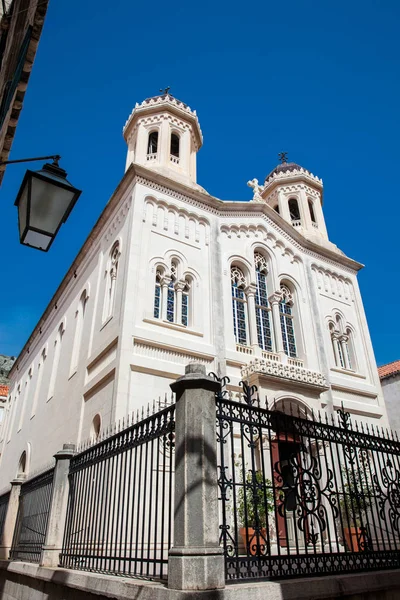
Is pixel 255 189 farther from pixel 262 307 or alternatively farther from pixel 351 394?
pixel 351 394

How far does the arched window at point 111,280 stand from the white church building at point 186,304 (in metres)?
0.05

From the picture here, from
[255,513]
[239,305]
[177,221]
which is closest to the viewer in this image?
[255,513]

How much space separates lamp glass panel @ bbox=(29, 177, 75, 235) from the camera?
4.36m

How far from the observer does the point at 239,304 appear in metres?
15.4

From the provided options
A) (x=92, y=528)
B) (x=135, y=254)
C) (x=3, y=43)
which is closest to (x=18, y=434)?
(x=135, y=254)

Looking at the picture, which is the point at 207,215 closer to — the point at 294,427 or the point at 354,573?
the point at 294,427

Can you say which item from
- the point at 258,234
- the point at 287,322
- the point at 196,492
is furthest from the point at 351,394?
the point at 196,492

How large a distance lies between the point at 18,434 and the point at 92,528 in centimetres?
2117

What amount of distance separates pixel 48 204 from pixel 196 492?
3.13 m

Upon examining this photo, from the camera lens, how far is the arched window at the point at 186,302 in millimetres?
13758

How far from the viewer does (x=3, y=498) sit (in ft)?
36.6

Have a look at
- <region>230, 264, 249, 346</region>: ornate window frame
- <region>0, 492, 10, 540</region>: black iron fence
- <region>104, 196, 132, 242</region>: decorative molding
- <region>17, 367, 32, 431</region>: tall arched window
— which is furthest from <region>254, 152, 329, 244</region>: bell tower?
<region>17, 367, 32, 431</region>: tall arched window

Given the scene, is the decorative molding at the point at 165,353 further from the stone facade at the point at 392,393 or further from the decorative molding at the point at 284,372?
the stone facade at the point at 392,393

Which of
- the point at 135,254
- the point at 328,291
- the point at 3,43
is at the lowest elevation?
the point at 3,43
